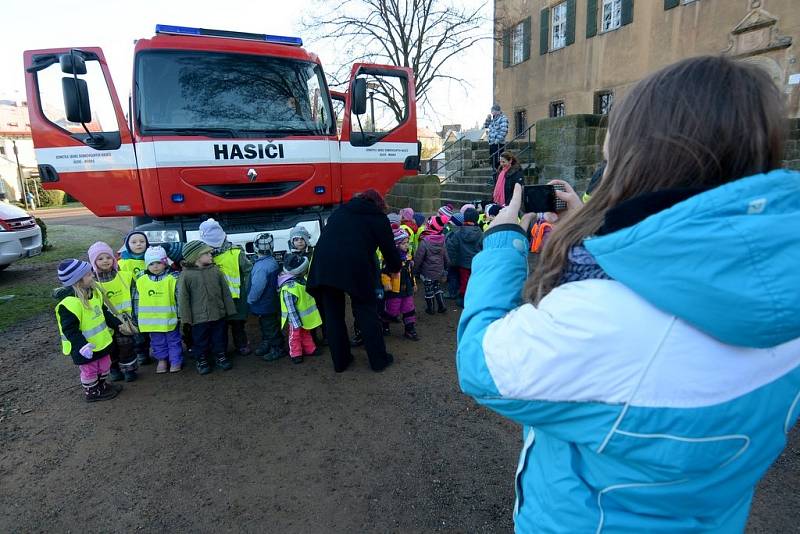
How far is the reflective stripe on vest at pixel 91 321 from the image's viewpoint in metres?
3.97

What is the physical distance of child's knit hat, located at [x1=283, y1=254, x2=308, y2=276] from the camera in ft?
16.3

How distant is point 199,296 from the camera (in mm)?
4578

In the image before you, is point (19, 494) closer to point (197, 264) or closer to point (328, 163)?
point (197, 264)

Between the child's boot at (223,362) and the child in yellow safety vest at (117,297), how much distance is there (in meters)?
0.79

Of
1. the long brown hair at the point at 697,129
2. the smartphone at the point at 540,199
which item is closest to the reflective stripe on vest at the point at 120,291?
the smartphone at the point at 540,199

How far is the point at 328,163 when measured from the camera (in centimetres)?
614

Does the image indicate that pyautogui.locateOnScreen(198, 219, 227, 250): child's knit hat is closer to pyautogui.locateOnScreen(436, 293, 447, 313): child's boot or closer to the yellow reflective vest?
the yellow reflective vest

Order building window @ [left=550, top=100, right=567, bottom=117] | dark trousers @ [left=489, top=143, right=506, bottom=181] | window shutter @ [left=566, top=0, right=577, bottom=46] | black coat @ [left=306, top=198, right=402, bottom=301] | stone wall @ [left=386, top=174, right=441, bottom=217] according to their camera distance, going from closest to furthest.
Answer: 1. black coat @ [left=306, top=198, right=402, bottom=301]
2. stone wall @ [left=386, top=174, right=441, bottom=217]
3. dark trousers @ [left=489, top=143, right=506, bottom=181]
4. window shutter @ [left=566, top=0, right=577, bottom=46]
5. building window @ [left=550, top=100, right=567, bottom=117]

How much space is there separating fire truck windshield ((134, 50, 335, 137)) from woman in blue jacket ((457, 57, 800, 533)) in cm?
531

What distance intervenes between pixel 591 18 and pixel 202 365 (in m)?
17.9

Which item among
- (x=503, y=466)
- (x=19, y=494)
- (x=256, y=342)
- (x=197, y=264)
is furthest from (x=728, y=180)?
A: (x=256, y=342)

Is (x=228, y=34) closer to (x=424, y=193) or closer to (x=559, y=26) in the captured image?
(x=424, y=193)

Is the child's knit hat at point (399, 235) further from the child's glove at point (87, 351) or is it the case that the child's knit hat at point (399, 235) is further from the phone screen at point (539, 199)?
the phone screen at point (539, 199)

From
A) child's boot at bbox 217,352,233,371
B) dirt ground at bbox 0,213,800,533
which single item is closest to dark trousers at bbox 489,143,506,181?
dirt ground at bbox 0,213,800,533
